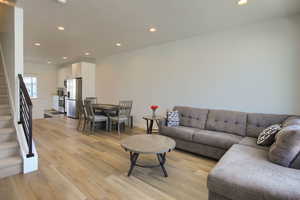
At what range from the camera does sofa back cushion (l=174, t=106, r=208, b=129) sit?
3.60 meters

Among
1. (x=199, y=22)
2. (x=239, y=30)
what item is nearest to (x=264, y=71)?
(x=239, y=30)

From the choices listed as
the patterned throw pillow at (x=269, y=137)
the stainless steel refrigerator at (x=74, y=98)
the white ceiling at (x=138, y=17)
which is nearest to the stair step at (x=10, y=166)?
the white ceiling at (x=138, y=17)

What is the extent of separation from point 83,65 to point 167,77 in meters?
3.97

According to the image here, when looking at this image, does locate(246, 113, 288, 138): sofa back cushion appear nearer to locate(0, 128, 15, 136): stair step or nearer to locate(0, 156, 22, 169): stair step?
locate(0, 156, 22, 169): stair step

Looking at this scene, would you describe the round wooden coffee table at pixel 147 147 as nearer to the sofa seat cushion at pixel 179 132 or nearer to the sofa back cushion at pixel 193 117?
the sofa seat cushion at pixel 179 132

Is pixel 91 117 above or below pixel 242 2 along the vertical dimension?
below

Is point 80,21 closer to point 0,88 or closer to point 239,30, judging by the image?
point 0,88

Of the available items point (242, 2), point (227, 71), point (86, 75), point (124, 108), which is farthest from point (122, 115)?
point (242, 2)

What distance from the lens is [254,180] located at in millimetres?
1453

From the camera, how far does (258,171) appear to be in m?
1.60

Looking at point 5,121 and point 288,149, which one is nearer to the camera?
point 288,149

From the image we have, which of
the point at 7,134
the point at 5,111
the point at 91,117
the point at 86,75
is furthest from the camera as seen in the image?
the point at 86,75

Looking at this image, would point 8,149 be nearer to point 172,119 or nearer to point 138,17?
point 172,119

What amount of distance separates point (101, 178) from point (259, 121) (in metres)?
2.83
